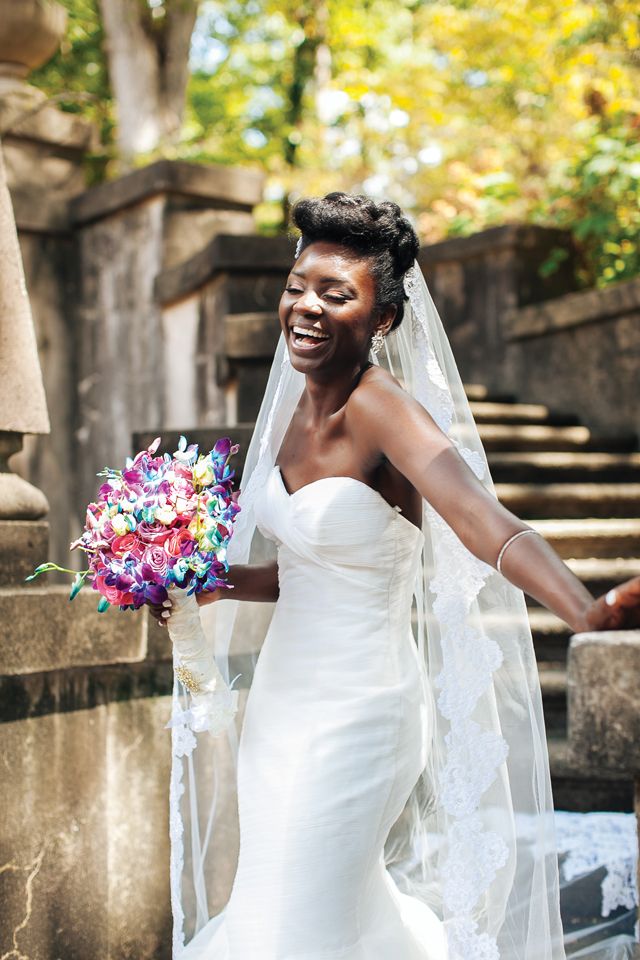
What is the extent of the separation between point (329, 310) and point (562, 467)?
3.64m

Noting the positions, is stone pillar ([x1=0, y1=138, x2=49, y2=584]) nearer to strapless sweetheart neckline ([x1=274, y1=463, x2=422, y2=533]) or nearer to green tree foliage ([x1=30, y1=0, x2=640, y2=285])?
strapless sweetheart neckline ([x1=274, y1=463, x2=422, y2=533])

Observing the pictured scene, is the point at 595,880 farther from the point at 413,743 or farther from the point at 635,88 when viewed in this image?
the point at 635,88

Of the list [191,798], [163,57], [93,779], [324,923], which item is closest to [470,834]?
[324,923]

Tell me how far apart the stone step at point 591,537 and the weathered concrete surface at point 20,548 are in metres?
2.84

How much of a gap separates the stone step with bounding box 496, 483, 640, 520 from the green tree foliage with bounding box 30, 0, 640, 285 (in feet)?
7.36

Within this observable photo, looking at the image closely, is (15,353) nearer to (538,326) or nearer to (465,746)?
(465,746)

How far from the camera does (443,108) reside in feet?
44.5

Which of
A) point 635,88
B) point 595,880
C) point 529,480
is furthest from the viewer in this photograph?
point 635,88

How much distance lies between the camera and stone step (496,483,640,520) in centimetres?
490

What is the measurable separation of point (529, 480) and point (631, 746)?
3374mm

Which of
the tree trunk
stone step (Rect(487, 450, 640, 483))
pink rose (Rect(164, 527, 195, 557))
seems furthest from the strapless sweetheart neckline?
the tree trunk

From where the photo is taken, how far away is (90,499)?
6.50 m

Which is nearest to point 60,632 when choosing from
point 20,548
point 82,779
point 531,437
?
point 20,548

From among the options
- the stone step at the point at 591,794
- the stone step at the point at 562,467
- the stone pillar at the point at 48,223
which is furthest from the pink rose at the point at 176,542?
the stone pillar at the point at 48,223
